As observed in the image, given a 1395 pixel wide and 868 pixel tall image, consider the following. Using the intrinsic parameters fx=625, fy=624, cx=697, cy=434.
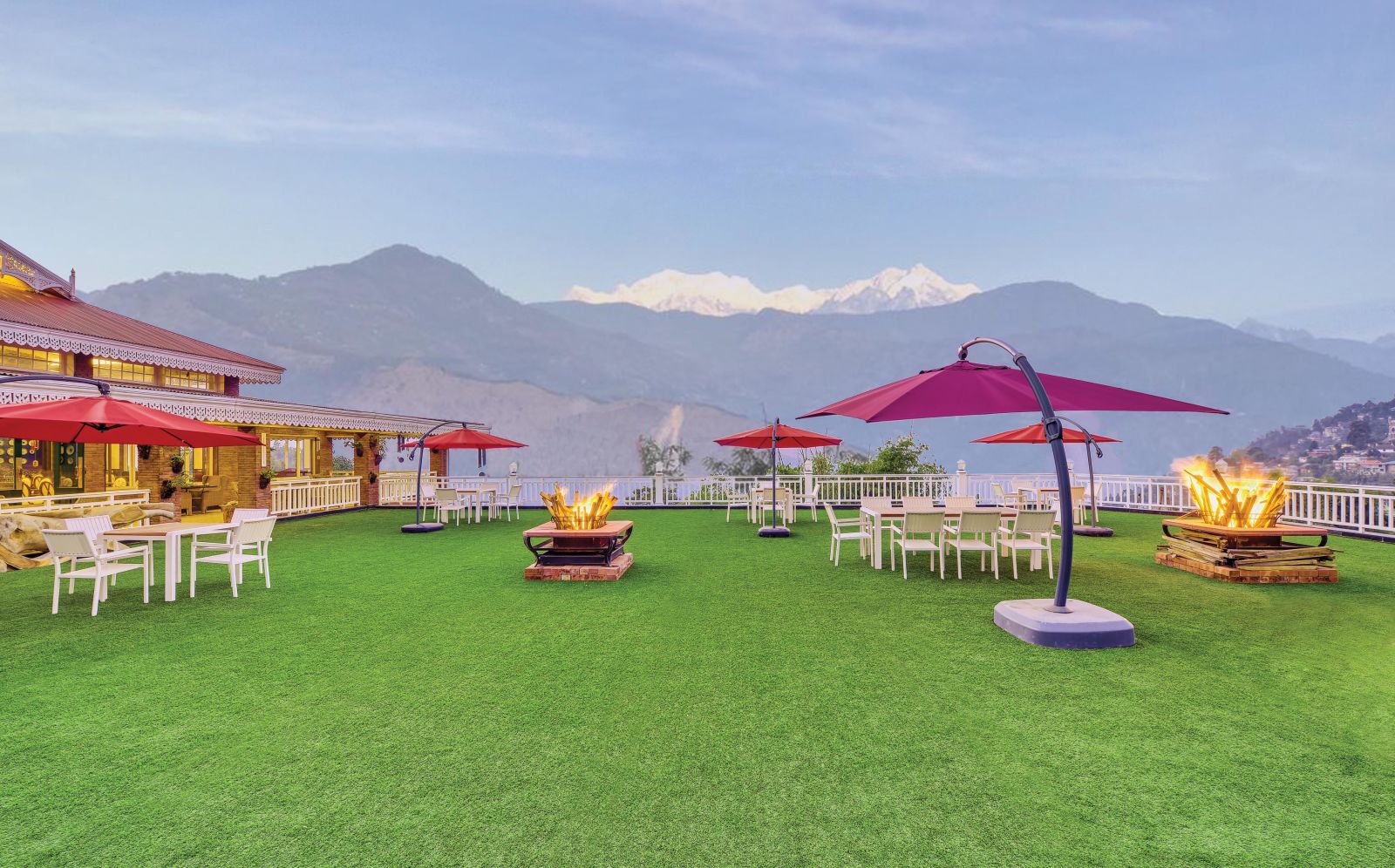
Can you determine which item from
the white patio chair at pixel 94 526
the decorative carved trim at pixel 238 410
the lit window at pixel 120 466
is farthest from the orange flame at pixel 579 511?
the lit window at pixel 120 466

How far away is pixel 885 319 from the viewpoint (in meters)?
192

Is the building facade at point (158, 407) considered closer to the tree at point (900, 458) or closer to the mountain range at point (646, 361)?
the tree at point (900, 458)

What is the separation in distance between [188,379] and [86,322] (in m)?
2.71

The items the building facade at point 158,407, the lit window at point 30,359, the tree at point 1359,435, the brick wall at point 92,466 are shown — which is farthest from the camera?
the tree at point 1359,435

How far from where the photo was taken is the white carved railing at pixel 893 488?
40.9 feet

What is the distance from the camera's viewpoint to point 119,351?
16.5 metres

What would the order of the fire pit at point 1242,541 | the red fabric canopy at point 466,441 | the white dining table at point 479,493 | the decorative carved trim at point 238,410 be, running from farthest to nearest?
1. the red fabric canopy at point 466,441
2. the white dining table at point 479,493
3. the decorative carved trim at point 238,410
4. the fire pit at point 1242,541

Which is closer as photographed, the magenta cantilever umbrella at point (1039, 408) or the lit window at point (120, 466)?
the magenta cantilever umbrella at point (1039, 408)

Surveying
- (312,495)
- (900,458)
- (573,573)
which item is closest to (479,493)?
(312,495)

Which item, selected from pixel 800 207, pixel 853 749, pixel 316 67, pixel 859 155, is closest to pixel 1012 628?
pixel 853 749

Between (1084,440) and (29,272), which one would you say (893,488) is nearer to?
(1084,440)

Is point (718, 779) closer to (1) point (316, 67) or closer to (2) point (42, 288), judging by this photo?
(2) point (42, 288)

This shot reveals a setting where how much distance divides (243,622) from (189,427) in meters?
3.05

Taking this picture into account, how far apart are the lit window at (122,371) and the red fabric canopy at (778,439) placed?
16433 millimetres
